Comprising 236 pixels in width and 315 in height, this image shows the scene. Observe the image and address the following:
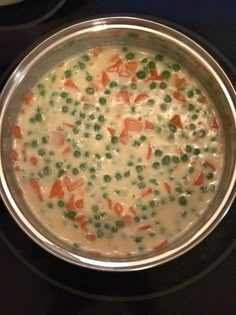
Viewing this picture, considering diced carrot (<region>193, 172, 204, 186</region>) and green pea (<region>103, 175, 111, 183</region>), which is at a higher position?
green pea (<region>103, 175, 111, 183</region>)

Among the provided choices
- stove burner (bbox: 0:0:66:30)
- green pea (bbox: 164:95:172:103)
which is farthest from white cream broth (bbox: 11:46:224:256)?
stove burner (bbox: 0:0:66:30)

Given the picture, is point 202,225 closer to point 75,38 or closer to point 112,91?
point 112,91

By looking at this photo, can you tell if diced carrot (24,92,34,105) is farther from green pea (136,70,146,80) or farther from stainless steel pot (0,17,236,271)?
green pea (136,70,146,80)

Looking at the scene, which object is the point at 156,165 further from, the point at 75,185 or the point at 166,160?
the point at 75,185

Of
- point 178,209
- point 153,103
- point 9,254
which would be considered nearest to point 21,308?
point 9,254

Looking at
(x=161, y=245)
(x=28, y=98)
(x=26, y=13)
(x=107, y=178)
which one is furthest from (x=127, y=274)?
(x=26, y=13)
